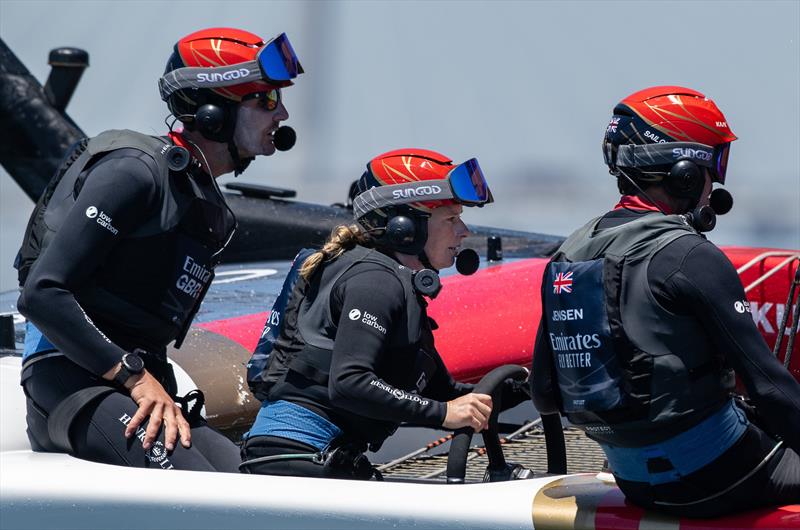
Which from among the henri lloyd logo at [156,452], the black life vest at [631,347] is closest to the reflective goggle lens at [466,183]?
the black life vest at [631,347]

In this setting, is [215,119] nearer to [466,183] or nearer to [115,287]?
[115,287]

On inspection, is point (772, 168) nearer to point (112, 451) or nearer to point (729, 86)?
point (729, 86)

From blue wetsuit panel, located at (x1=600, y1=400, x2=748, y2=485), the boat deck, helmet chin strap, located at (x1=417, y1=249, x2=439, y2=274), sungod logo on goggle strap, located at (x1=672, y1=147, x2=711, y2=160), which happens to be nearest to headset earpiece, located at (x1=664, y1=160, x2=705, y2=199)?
sungod logo on goggle strap, located at (x1=672, y1=147, x2=711, y2=160)

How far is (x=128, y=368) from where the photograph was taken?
8.22 ft

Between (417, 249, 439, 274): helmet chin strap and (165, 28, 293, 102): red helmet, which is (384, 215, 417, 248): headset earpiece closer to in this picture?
(417, 249, 439, 274): helmet chin strap

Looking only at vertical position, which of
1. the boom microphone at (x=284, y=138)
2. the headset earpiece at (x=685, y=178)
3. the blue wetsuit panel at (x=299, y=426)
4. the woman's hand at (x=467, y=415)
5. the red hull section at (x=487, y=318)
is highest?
the headset earpiece at (x=685, y=178)

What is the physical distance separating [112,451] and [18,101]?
158 inches

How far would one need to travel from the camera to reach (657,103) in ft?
7.46

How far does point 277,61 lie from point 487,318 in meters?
1.36

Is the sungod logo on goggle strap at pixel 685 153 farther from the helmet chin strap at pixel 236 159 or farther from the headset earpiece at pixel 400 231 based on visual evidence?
the helmet chin strap at pixel 236 159

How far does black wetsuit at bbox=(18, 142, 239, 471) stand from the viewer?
2.45m

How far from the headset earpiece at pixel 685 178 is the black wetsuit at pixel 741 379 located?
7 cm

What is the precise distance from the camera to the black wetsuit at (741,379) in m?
2.06

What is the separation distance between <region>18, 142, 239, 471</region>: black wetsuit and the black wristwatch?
0.02 m
